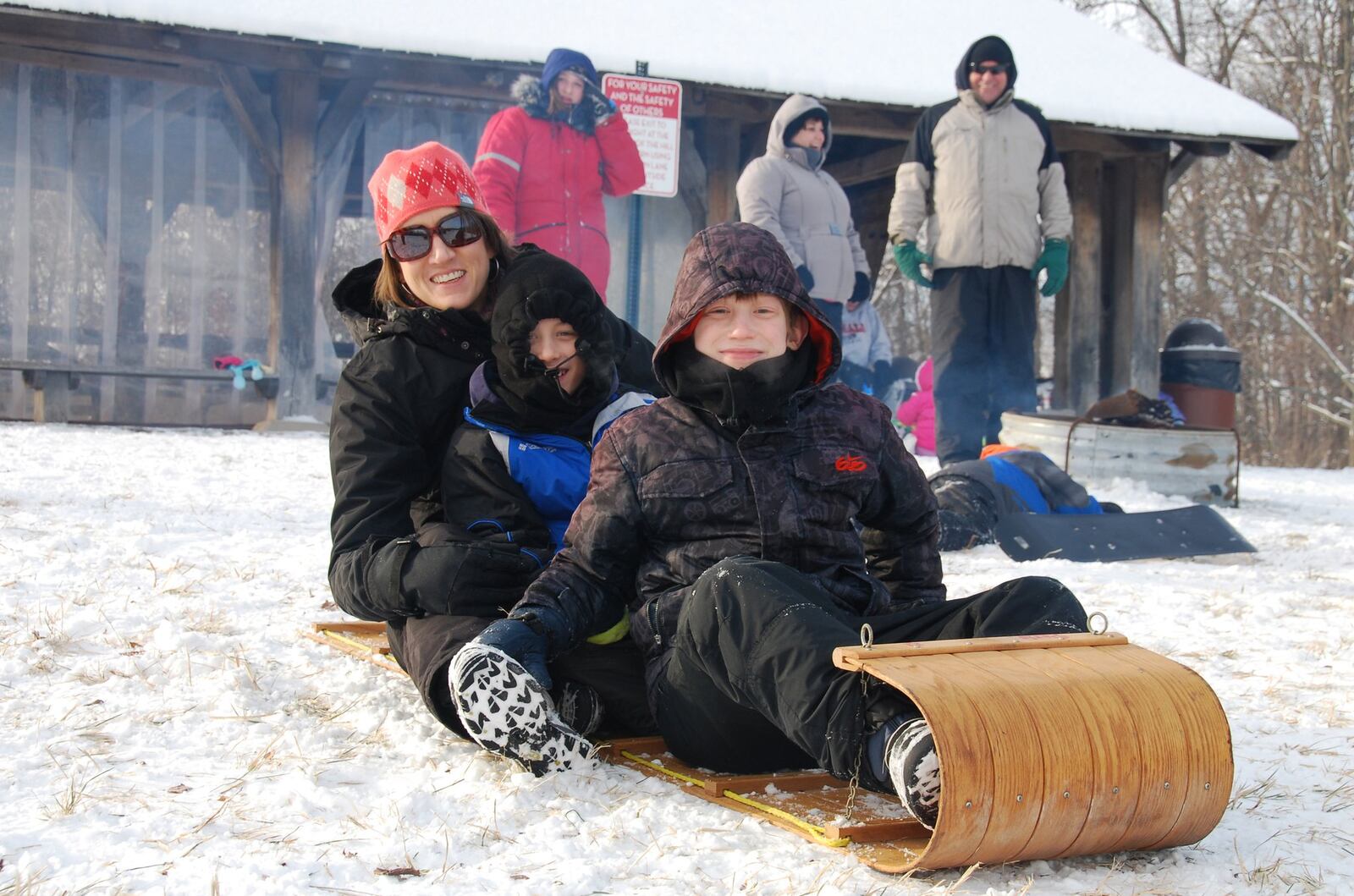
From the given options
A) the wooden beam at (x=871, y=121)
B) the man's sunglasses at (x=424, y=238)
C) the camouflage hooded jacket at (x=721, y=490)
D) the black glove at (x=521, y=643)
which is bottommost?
the black glove at (x=521, y=643)

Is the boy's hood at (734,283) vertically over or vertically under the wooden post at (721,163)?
under

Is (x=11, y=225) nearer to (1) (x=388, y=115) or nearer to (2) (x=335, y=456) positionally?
(1) (x=388, y=115)

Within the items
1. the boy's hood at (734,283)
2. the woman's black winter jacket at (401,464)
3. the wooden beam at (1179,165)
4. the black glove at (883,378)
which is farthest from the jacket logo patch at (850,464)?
the wooden beam at (1179,165)

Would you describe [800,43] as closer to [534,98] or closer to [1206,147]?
[1206,147]

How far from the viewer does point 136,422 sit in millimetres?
9625

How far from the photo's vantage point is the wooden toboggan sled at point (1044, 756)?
1706 mm

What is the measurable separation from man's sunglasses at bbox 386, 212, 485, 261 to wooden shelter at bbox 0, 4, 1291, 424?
5949 millimetres

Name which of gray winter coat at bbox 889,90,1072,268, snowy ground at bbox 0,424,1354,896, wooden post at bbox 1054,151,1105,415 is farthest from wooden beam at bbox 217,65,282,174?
wooden post at bbox 1054,151,1105,415

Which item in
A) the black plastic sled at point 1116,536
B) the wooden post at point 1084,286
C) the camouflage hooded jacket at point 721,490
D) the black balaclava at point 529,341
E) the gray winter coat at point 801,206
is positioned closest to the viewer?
the camouflage hooded jacket at point 721,490

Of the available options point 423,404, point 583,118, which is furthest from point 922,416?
point 423,404

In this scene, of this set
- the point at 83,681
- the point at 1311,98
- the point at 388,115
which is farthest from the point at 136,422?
the point at 1311,98

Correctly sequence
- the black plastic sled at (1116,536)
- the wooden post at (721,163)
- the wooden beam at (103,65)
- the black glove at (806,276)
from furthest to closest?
the wooden post at (721,163), the wooden beam at (103,65), the black glove at (806,276), the black plastic sled at (1116,536)

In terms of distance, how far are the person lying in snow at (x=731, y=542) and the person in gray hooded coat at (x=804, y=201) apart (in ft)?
14.6

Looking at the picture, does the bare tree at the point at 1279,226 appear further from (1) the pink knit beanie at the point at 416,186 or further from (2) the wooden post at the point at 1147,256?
(1) the pink knit beanie at the point at 416,186
